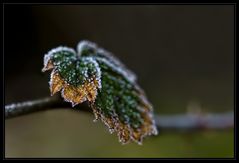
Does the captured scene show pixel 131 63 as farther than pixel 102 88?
Yes

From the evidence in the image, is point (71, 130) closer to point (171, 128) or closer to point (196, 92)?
point (196, 92)

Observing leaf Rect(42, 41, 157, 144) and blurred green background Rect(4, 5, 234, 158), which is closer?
leaf Rect(42, 41, 157, 144)

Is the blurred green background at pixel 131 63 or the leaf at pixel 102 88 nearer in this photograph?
the leaf at pixel 102 88
